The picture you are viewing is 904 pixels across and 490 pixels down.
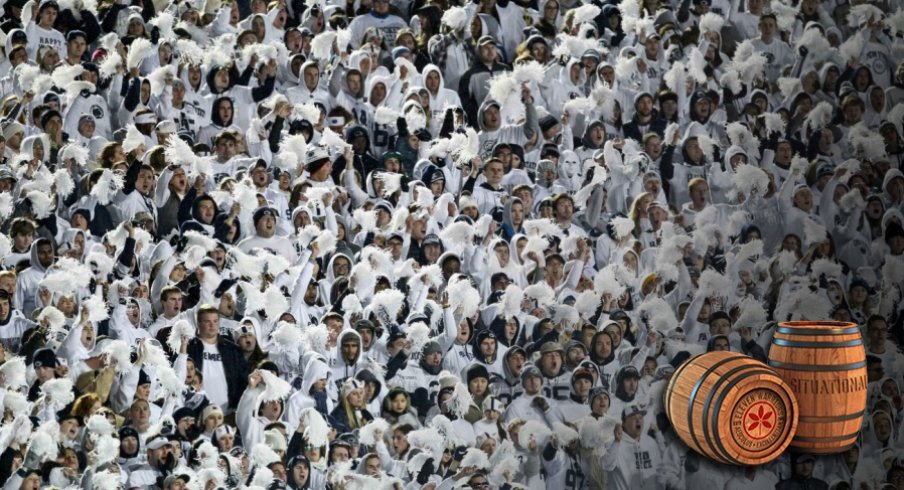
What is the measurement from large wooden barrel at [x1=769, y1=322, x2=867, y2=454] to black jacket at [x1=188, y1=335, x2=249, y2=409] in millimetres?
1657

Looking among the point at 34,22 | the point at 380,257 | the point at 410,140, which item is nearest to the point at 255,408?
the point at 380,257

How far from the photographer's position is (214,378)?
277 centimetres

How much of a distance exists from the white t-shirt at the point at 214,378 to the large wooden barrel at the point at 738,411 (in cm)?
140

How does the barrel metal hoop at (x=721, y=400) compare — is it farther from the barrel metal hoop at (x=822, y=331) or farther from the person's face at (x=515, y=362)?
the person's face at (x=515, y=362)

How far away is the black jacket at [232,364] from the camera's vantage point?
2768mm

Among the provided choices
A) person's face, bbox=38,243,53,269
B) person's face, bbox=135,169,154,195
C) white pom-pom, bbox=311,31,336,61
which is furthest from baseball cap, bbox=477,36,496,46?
person's face, bbox=38,243,53,269

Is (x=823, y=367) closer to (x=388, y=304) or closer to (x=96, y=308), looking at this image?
(x=388, y=304)

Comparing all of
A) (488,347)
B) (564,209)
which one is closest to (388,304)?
(488,347)

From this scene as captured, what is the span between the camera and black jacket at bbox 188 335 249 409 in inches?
109

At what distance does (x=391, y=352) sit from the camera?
9.70 feet

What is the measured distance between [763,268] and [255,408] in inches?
70.9

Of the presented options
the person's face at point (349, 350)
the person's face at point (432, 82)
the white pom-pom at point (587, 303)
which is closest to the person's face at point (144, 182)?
the person's face at point (349, 350)

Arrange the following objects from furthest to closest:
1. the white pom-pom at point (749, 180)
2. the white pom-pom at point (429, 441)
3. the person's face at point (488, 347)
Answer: the white pom-pom at point (749, 180), the person's face at point (488, 347), the white pom-pom at point (429, 441)

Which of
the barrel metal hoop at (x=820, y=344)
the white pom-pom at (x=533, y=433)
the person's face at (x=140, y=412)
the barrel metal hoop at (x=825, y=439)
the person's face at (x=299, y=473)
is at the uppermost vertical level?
the barrel metal hoop at (x=820, y=344)
